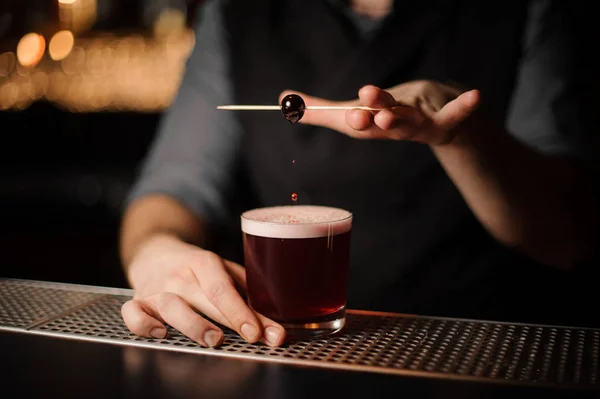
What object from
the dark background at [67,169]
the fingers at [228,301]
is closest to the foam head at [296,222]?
the fingers at [228,301]

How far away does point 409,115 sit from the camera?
1.03 m

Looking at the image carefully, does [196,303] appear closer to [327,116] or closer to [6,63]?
[327,116]

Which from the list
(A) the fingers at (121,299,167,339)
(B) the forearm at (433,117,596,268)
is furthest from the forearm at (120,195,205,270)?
(B) the forearm at (433,117,596,268)

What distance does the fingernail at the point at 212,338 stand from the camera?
3.34 ft

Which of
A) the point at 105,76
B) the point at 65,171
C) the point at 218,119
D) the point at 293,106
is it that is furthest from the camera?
the point at 105,76

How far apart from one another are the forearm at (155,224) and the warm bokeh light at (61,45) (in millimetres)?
2502

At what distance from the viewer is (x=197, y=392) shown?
0.85 m

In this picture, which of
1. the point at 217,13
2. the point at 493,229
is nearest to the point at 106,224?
the point at 217,13

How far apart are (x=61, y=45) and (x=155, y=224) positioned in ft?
9.16

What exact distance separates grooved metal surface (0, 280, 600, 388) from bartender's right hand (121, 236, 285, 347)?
2 cm

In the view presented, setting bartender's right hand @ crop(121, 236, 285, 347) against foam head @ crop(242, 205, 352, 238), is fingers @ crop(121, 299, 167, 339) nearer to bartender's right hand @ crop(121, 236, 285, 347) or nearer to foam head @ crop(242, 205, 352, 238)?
bartender's right hand @ crop(121, 236, 285, 347)

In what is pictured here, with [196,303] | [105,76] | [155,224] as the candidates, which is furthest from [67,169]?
[196,303]

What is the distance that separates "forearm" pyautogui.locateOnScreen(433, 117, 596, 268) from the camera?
4.68 feet

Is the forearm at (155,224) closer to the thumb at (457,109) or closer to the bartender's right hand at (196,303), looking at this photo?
the bartender's right hand at (196,303)
